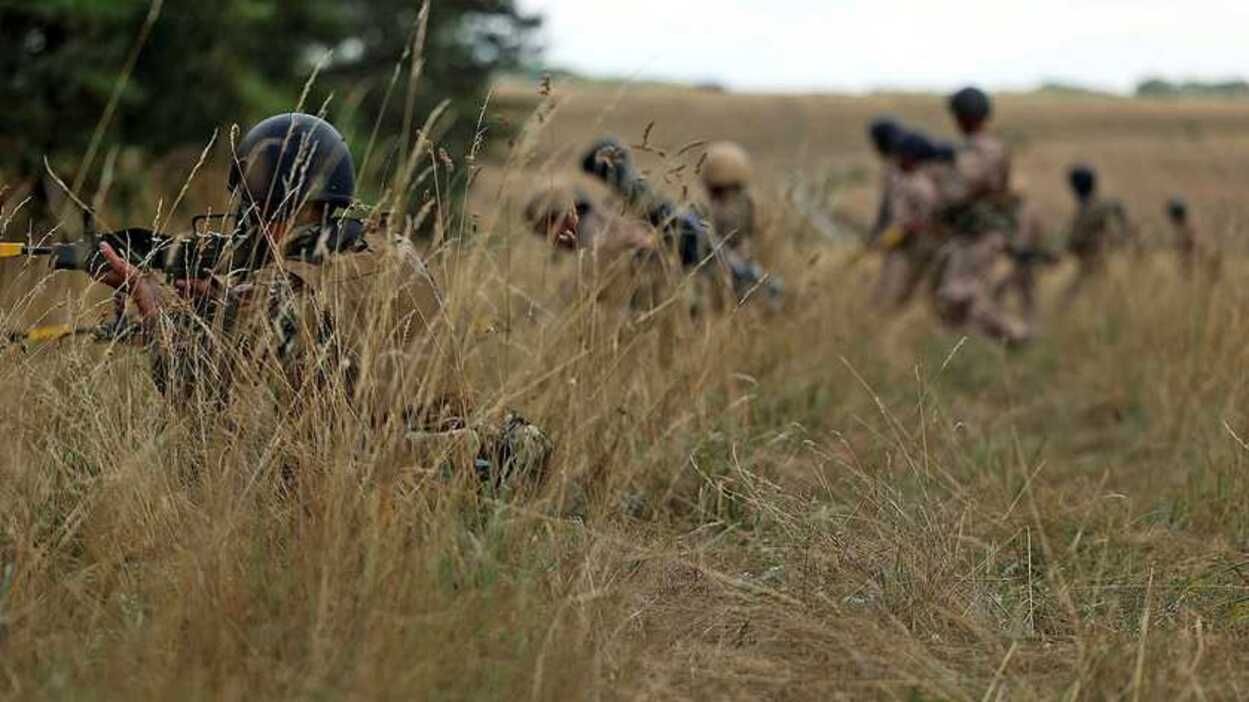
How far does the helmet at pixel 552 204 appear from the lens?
4074 mm

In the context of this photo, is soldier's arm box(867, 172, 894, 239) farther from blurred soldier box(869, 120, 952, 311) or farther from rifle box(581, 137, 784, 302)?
rifle box(581, 137, 784, 302)

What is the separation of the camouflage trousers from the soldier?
23.1 feet

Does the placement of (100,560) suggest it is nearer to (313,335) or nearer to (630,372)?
(313,335)

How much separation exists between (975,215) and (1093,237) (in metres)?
3.15

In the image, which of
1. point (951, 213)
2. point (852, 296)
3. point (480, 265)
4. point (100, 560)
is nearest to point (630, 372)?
point (480, 265)

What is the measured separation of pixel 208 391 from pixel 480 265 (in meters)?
0.74

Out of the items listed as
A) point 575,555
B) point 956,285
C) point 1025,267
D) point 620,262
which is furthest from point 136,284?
point 1025,267

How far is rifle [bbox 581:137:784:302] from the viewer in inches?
174

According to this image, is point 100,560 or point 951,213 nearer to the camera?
point 100,560

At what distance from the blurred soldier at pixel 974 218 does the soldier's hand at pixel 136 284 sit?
7.60 metres

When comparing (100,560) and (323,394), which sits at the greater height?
(323,394)

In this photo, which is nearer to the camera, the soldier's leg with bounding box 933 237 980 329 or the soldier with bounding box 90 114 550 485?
the soldier with bounding box 90 114 550 485

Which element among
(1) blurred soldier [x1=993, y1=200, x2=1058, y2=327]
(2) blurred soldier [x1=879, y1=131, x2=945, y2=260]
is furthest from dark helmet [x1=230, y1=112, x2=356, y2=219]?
(1) blurred soldier [x1=993, y1=200, x2=1058, y2=327]

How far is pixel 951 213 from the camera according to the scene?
428 inches
